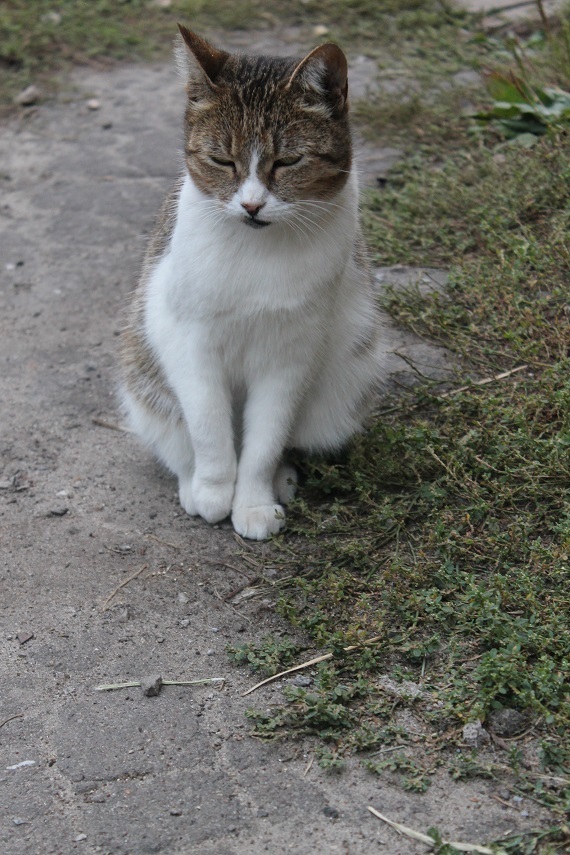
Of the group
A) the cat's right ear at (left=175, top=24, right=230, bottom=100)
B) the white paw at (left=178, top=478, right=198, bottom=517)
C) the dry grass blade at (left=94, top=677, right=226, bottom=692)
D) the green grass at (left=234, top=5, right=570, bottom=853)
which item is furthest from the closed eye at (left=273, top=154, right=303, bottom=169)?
the dry grass blade at (left=94, top=677, right=226, bottom=692)

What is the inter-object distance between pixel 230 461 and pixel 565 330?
144 cm

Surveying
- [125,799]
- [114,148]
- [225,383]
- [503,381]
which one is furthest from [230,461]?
[114,148]

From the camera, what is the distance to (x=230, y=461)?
3.89 meters

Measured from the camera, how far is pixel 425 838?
255cm

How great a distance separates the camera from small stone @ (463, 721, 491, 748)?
9.21ft

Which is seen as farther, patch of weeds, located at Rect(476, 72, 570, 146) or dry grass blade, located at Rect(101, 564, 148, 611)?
patch of weeds, located at Rect(476, 72, 570, 146)

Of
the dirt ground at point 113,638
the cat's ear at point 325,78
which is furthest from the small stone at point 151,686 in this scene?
the cat's ear at point 325,78

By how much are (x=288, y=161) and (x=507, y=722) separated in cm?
179

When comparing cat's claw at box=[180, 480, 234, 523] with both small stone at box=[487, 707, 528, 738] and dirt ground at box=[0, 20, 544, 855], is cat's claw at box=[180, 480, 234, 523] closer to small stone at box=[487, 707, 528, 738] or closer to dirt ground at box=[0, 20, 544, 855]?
dirt ground at box=[0, 20, 544, 855]

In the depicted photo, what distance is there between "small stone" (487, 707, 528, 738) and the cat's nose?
1622 millimetres

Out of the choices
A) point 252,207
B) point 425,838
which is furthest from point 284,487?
point 425,838

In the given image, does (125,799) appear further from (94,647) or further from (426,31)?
(426,31)

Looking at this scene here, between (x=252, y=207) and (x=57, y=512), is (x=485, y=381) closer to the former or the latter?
(x=252, y=207)

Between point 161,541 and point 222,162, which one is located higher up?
point 222,162
